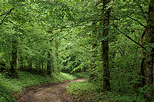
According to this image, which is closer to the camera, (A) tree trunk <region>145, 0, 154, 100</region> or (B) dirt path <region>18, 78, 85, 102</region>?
(A) tree trunk <region>145, 0, 154, 100</region>

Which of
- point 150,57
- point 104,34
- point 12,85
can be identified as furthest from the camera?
point 12,85

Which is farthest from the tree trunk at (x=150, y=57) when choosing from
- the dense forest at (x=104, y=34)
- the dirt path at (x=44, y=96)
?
the dirt path at (x=44, y=96)

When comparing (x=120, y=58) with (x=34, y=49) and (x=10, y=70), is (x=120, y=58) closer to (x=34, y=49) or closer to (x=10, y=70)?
(x=34, y=49)

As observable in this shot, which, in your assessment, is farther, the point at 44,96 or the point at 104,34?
the point at 44,96

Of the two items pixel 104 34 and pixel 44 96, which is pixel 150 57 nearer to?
pixel 104 34

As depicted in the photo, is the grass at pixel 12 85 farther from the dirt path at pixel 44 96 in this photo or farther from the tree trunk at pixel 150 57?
the tree trunk at pixel 150 57

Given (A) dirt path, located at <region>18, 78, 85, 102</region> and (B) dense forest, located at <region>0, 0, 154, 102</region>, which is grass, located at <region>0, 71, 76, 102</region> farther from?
(A) dirt path, located at <region>18, 78, 85, 102</region>

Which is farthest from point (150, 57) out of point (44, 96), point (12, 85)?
point (12, 85)

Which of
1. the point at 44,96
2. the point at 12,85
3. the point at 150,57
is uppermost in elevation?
the point at 150,57

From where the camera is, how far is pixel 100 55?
7387 millimetres

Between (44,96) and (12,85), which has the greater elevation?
(12,85)

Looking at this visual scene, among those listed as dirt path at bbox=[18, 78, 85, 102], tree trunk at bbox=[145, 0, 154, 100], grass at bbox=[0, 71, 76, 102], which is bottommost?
dirt path at bbox=[18, 78, 85, 102]

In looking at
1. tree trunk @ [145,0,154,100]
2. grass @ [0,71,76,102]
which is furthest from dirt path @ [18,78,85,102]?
tree trunk @ [145,0,154,100]

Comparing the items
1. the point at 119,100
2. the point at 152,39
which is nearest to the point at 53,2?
the point at 152,39
